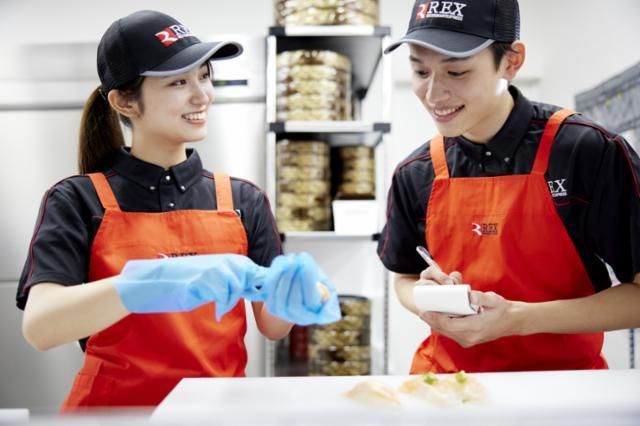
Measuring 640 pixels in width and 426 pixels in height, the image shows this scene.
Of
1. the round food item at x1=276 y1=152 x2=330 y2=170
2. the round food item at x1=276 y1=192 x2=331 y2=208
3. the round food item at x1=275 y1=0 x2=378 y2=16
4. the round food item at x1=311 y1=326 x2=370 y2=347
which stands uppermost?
the round food item at x1=275 y1=0 x2=378 y2=16

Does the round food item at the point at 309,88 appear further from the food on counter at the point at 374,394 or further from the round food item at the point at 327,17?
the food on counter at the point at 374,394

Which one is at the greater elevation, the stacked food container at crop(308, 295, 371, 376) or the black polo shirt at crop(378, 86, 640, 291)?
the black polo shirt at crop(378, 86, 640, 291)

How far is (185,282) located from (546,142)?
3.06ft

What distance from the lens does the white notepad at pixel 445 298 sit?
129cm

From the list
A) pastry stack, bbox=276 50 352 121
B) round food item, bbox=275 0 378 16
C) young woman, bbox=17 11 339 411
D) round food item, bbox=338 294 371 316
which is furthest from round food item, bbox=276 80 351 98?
young woman, bbox=17 11 339 411

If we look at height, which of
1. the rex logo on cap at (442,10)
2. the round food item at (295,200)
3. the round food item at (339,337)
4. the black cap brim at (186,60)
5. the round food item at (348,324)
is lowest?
the round food item at (339,337)

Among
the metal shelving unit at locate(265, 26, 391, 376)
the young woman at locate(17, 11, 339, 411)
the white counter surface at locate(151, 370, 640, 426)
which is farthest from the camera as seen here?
the metal shelving unit at locate(265, 26, 391, 376)

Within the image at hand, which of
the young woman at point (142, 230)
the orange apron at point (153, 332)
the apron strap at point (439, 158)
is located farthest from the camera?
the apron strap at point (439, 158)

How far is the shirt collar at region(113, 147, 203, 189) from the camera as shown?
1.53m

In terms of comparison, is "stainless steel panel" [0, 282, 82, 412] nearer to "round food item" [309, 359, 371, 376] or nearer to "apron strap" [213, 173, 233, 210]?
"round food item" [309, 359, 371, 376]

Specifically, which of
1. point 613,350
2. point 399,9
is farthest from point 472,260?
point 399,9

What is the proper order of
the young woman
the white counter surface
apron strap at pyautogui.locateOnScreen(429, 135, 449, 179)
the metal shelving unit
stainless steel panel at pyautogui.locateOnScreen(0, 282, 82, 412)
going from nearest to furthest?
1. the white counter surface
2. the young woman
3. apron strap at pyautogui.locateOnScreen(429, 135, 449, 179)
4. the metal shelving unit
5. stainless steel panel at pyautogui.locateOnScreen(0, 282, 82, 412)

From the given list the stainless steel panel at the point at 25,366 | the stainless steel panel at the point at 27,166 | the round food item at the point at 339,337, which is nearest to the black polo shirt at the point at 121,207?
the round food item at the point at 339,337

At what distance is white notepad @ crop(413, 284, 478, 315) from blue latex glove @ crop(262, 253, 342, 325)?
10.1 inches
